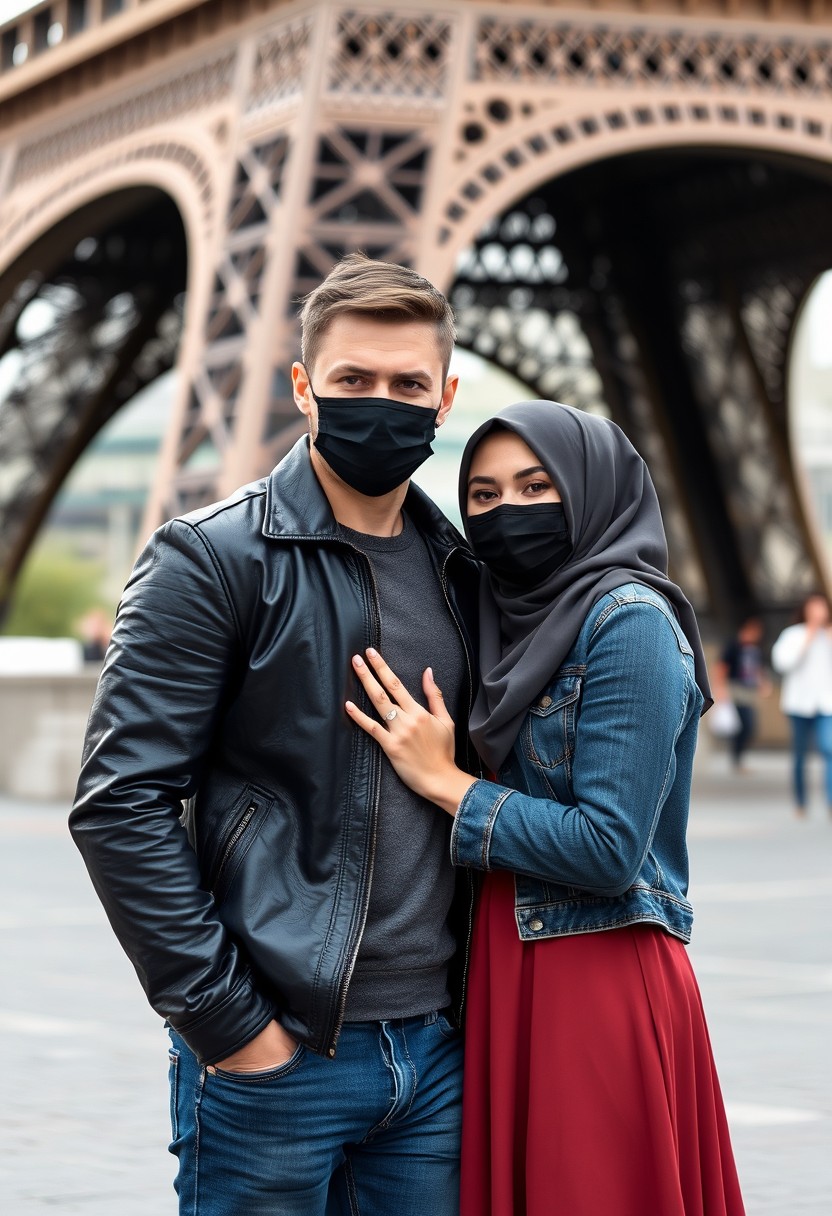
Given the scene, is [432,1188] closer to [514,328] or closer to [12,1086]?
[12,1086]

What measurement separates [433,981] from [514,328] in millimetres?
28706

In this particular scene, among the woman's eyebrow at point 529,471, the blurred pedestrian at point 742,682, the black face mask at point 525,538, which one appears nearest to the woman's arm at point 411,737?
the black face mask at point 525,538

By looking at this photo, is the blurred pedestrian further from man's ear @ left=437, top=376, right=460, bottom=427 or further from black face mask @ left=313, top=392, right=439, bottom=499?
black face mask @ left=313, top=392, right=439, bottom=499

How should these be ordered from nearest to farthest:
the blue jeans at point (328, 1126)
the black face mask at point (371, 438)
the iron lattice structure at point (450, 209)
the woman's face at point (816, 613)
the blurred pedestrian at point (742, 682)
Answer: the blue jeans at point (328, 1126)
the black face mask at point (371, 438)
the woman's face at point (816, 613)
the iron lattice structure at point (450, 209)
the blurred pedestrian at point (742, 682)

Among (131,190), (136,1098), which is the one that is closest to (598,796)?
(136,1098)

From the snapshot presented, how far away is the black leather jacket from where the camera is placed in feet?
8.30

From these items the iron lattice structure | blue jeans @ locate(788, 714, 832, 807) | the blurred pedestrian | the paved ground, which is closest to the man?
the paved ground

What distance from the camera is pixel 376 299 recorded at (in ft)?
8.75

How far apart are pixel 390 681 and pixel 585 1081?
61 centimetres

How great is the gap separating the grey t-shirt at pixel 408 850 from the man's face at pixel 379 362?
0.21 metres

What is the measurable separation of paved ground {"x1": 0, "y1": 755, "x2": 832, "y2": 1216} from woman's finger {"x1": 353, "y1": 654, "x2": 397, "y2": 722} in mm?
2364

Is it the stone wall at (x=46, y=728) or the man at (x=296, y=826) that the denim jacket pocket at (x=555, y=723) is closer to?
the man at (x=296, y=826)

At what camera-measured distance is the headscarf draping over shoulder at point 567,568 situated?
2705 millimetres

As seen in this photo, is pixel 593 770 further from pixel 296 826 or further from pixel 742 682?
pixel 742 682
